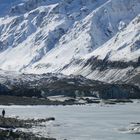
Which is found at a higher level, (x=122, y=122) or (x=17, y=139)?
(x=122, y=122)

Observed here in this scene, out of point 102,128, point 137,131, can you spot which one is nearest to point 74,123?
point 102,128

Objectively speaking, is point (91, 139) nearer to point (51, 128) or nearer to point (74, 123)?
point (51, 128)

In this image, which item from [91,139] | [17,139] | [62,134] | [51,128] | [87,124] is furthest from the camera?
[87,124]

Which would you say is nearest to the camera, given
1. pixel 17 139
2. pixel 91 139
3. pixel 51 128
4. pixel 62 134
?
pixel 17 139

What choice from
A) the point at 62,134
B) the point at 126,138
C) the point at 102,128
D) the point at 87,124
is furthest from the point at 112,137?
the point at 87,124

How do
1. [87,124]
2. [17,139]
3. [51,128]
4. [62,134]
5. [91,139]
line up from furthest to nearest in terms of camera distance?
1. [87,124]
2. [51,128]
3. [62,134]
4. [91,139]
5. [17,139]

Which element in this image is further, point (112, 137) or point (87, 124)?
point (87, 124)

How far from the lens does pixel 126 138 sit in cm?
9019

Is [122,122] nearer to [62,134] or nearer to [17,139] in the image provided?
[62,134]

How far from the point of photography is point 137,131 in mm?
98625

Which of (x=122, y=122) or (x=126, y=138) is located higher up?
(x=122, y=122)

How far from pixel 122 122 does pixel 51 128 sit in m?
20.0

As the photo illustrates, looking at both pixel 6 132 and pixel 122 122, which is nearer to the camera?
pixel 6 132

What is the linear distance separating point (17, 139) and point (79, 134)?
20241 mm
